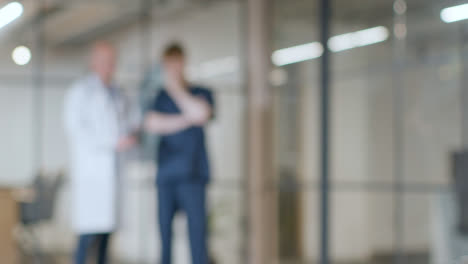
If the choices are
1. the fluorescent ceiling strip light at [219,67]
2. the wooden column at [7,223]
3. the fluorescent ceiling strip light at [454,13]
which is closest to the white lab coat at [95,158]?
the wooden column at [7,223]

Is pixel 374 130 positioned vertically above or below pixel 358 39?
below

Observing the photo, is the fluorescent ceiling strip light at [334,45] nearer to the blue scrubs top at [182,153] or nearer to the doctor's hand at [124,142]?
the blue scrubs top at [182,153]

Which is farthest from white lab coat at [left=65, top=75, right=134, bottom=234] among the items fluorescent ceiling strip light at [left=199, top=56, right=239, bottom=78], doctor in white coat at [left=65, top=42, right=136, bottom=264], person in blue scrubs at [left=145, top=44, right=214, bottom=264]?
fluorescent ceiling strip light at [left=199, top=56, right=239, bottom=78]

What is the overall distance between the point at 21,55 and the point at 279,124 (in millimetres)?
2246

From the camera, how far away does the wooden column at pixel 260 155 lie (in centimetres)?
699

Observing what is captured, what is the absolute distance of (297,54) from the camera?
22.8 feet

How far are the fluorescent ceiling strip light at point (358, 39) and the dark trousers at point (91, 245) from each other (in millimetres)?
2448

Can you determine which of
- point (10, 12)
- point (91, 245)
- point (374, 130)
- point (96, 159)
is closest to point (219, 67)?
point (374, 130)

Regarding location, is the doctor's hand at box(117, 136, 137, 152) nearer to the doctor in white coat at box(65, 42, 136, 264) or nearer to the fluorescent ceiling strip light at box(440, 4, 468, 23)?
the doctor in white coat at box(65, 42, 136, 264)

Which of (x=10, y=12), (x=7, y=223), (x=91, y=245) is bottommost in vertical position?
(x=91, y=245)

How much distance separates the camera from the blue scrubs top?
5125mm

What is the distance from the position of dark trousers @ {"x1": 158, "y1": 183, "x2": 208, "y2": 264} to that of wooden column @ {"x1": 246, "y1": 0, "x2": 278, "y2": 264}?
1.88 meters

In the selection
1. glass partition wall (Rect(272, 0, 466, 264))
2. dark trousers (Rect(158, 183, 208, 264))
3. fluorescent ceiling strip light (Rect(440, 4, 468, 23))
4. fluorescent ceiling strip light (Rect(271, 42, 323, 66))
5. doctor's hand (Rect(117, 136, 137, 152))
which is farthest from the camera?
fluorescent ceiling strip light (Rect(271, 42, 323, 66))

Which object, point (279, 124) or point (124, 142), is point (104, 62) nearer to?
point (124, 142)
